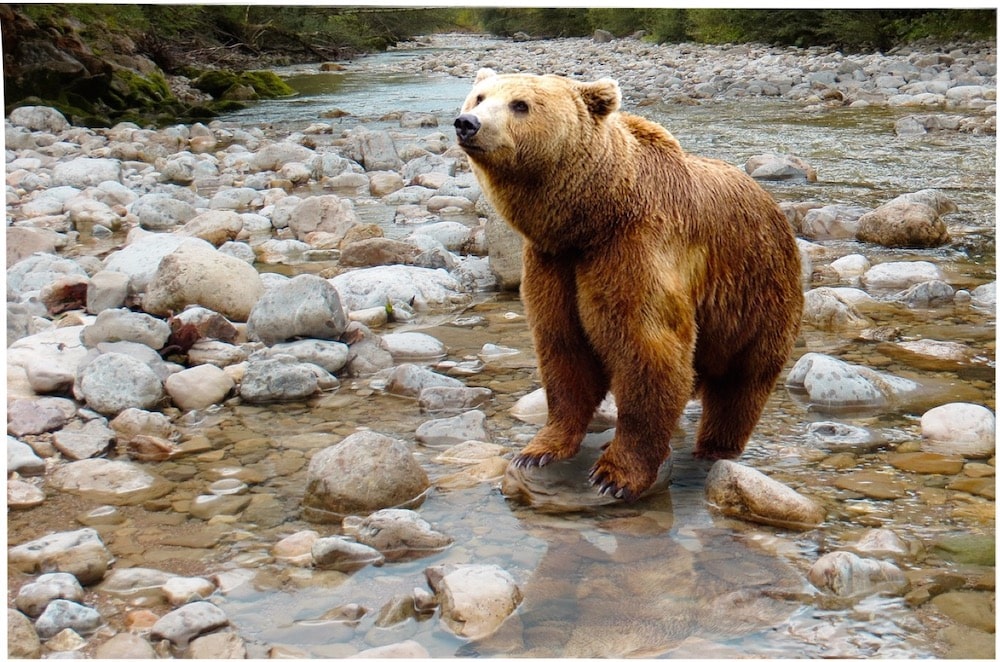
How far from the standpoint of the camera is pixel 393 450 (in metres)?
4.26

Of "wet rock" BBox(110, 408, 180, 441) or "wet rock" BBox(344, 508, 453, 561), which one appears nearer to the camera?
"wet rock" BBox(344, 508, 453, 561)

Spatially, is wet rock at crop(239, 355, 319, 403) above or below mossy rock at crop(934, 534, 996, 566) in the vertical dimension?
above

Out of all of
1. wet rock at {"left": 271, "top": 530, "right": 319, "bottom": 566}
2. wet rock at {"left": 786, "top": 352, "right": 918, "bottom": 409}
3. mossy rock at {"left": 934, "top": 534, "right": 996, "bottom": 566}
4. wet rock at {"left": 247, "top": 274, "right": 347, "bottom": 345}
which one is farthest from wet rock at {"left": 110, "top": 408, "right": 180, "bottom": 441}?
mossy rock at {"left": 934, "top": 534, "right": 996, "bottom": 566}

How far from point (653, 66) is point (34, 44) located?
42.7 ft

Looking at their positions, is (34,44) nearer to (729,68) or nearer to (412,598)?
(729,68)

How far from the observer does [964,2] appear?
4016 mm

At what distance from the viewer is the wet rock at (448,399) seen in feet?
17.6

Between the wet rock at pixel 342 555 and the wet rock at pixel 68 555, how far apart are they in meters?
0.74

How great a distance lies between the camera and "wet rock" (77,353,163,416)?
516 cm

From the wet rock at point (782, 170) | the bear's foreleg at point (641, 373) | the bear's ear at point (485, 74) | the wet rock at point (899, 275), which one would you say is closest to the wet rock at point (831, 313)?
the wet rock at point (899, 275)

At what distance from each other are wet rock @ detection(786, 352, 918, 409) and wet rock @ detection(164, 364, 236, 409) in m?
3.05

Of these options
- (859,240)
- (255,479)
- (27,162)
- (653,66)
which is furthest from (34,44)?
(255,479)

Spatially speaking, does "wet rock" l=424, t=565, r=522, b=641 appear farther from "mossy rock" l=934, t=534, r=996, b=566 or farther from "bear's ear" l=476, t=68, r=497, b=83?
"bear's ear" l=476, t=68, r=497, b=83

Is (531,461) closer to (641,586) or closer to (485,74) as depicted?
(641,586)
